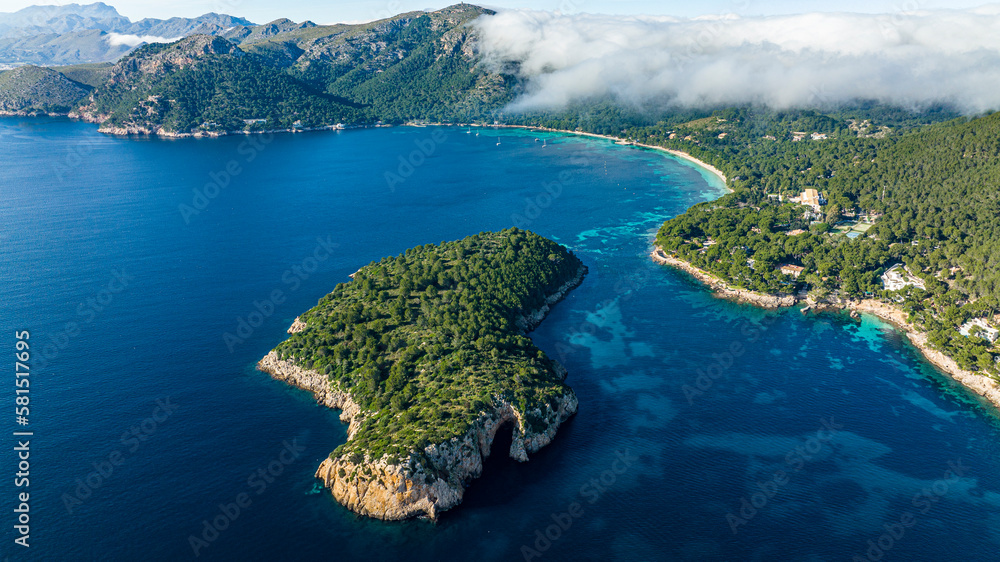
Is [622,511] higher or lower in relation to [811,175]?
lower

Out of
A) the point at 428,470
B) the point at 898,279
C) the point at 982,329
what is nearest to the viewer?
the point at 428,470

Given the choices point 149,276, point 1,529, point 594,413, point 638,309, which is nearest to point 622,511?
point 594,413

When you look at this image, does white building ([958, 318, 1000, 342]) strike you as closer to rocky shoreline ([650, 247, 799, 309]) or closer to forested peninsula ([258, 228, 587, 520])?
rocky shoreline ([650, 247, 799, 309])

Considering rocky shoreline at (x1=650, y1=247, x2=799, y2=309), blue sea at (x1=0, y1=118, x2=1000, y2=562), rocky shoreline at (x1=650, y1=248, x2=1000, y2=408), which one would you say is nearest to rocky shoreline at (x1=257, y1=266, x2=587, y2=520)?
blue sea at (x1=0, y1=118, x2=1000, y2=562)

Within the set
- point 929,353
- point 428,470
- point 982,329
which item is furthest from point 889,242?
point 428,470

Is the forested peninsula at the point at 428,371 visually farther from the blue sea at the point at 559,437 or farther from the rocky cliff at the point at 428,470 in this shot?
the blue sea at the point at 559,437

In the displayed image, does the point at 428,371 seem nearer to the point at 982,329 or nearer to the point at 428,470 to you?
the point at 428,470

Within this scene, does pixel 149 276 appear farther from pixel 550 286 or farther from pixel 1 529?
pixel 550 286

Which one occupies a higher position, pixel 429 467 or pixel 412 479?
pixel 429 467
